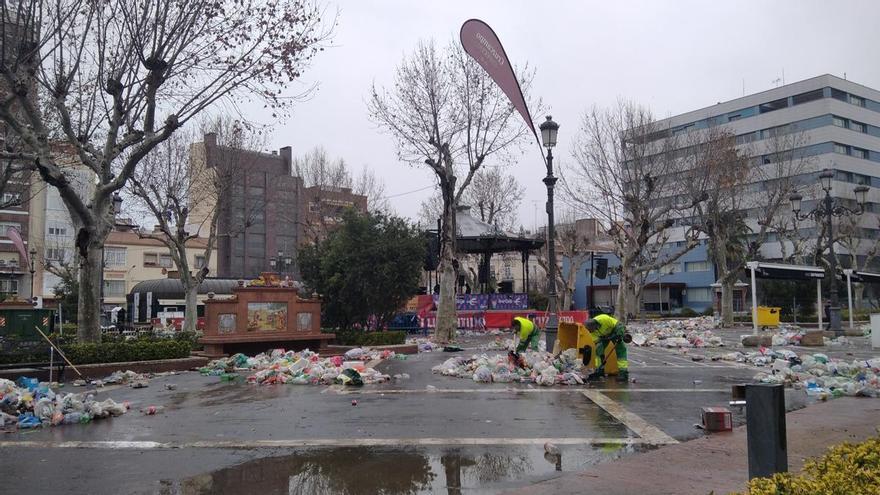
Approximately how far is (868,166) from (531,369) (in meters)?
65.1

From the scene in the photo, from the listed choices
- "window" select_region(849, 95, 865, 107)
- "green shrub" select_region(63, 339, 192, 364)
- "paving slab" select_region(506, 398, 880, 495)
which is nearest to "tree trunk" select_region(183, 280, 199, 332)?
"green shrub" select_region(63, 339, 192, 364)

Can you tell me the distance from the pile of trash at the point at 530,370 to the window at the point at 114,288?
58.3 metres

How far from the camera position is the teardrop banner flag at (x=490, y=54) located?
623 inches

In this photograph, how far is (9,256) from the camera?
56000 millimetres

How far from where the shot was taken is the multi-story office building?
6000 cm

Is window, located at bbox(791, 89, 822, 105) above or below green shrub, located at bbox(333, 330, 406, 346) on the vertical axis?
above

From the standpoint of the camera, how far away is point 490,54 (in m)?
16.1

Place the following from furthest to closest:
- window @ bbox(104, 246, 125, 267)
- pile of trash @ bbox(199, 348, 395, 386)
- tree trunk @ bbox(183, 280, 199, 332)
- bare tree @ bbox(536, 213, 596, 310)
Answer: window @ bbox(104, 246, 125, 267)
bare tree @ bbox(536, 213, 596, 310)
tree trunk @ bbox(183, 280, 199, 332)
pile of trash @ bbox(199, 348, 395, 386)

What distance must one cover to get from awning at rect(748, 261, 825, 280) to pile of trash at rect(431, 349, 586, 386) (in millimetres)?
11354

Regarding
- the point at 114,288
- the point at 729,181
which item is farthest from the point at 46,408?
the point at 114,288

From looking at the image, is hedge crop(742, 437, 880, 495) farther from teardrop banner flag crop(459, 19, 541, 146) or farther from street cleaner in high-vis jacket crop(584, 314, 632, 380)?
teardrop banner flag crop(459, 19, 541, 146)

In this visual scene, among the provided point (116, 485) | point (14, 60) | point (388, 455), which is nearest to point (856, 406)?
point (388, 455)

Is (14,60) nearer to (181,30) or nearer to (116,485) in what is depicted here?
(181,30)

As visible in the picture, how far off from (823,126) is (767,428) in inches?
2619
